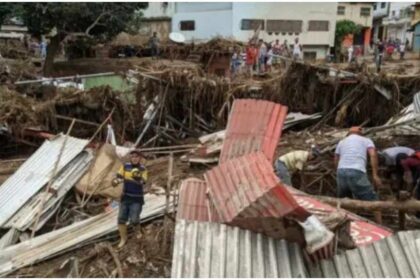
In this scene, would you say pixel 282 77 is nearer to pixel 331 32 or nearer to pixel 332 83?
pixel 332 83

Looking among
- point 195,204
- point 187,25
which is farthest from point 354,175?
point 187,25

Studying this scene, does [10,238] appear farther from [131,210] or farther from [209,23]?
[209,23]

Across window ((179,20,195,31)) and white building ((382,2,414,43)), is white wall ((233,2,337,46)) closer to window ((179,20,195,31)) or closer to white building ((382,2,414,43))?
window ((179,20,195,31))

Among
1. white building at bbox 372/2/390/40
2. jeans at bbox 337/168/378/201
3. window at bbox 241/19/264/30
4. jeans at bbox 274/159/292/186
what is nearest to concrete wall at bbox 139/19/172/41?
window at bbox 241/19/264/30

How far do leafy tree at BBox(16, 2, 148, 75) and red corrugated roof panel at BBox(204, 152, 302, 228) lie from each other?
18.7 m

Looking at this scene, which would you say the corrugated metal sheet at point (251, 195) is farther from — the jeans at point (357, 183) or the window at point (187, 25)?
the window at point (187, 25)

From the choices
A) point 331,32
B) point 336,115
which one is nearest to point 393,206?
point 336,115

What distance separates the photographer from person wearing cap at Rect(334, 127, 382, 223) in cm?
644

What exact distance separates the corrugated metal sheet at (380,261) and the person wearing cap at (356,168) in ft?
8.13

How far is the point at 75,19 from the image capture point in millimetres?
22562

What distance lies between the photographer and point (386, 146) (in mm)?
8250

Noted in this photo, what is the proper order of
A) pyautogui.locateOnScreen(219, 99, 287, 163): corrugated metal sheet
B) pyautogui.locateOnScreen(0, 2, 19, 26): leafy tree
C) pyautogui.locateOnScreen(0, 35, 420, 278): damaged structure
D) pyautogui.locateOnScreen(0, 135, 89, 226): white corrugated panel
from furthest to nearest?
pyautogui.locateOnScreen(0, 2, 19, 26): leafy tree, pyautogui.locateOnScreen(0, 135, 89, 226): white corrugated panel, pyautogui.locateOnScreen(219, 99, 287, 163): corrugated metal sheet, pyautogui.locateOnScreen(0, 35, 420, 278): damaged structure

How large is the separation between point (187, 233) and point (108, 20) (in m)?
20.6

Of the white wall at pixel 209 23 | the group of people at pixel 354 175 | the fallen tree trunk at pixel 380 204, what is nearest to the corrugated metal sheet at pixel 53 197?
the group of people at pixel 354 175
